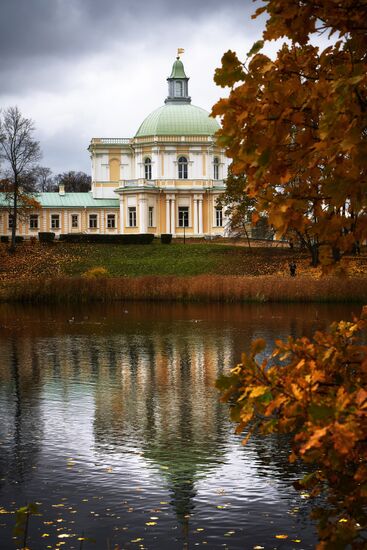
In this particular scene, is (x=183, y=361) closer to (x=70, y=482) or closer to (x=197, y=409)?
(x=197, y=409)

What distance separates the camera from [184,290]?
38000 mm

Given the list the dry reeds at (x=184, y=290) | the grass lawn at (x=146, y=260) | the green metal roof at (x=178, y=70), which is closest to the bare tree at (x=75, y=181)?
the green metal roof at (x=178, y=70)

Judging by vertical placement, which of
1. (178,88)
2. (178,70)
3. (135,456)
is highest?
(178,70)

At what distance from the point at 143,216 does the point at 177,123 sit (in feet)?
31.4

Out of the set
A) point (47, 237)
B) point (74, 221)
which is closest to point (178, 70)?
point (74, 221)

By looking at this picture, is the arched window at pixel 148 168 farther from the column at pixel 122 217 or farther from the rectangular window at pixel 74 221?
the rectangular window at pixel 74 221

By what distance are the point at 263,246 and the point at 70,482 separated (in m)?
50.3

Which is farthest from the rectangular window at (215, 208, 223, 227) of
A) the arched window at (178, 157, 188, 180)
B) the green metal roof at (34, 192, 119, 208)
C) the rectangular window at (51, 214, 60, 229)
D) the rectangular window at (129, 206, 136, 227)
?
the rectangular window at (51, 214, 60, 229)

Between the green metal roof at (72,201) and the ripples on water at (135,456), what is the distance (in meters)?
51.1

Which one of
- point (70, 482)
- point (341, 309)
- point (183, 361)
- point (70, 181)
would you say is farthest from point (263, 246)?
point (70, 181)

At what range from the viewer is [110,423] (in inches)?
528

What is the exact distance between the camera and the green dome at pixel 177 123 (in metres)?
73.6

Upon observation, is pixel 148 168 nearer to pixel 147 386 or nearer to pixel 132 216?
pixel 132 216

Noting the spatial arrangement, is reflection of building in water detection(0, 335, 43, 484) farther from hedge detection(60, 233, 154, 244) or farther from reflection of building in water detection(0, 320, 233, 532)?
hedge detection(60, 233, 154, 244)
